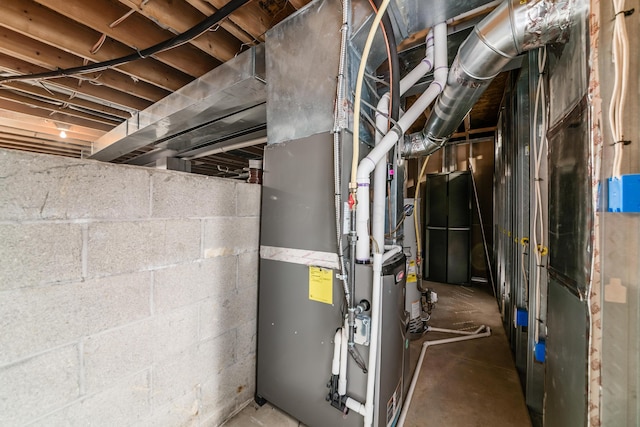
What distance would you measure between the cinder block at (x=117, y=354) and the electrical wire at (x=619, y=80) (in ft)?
5.97

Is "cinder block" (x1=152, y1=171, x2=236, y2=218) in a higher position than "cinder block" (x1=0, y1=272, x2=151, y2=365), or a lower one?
higher

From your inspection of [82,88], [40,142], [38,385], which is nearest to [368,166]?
[38,385]

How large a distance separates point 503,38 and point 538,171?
29.3 inches

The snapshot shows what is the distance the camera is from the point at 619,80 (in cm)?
71

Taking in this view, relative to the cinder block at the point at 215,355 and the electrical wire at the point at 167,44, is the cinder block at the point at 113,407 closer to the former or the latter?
the cinder block at the point at 215,355

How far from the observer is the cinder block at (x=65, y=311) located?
2.69 feet

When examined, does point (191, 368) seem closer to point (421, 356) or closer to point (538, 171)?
point (421, 356)

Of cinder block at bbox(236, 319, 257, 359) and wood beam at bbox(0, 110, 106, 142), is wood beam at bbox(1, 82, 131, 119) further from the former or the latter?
cinder block at bbox(236, 319, 257, 359)

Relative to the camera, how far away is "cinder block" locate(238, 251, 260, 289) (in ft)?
5.09

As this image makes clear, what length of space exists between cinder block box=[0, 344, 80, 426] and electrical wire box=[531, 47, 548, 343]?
223 cm

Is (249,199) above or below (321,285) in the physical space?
above

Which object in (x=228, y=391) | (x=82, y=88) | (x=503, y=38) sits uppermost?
(x=82, y=88)

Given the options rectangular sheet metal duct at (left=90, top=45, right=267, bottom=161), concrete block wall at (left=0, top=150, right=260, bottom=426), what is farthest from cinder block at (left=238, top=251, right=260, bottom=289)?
rectangular sheet metal duct at (left=90, top=45, right=267, bottom=161)

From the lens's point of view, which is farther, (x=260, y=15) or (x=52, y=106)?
(x=52, y=106)
